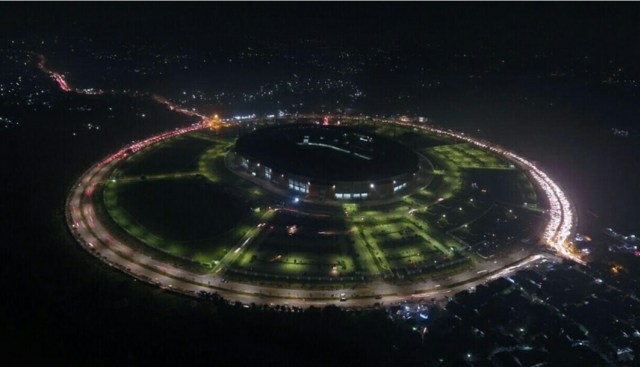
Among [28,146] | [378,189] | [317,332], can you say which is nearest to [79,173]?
[28,146]

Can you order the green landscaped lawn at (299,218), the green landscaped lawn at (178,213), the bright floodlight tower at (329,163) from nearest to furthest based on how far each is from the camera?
the green landscaped lawn at (299,218), the green landscaped lawn at (178,213), the bright floodlight tower at (329,163)

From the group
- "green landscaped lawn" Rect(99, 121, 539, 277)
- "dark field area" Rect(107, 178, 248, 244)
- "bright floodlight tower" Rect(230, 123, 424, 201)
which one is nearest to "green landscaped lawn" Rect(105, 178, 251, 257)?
"dark field area" Rect(107, 178, 248, 244)

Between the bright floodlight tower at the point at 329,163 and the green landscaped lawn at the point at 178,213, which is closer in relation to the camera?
the green landscaped lawn at the point at 178,213

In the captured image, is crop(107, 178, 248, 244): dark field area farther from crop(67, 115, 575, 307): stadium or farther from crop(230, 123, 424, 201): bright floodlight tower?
crop(230, 123, 424, 201): bright floodlight tower

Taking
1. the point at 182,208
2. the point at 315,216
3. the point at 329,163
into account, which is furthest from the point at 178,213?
the point at 329,163

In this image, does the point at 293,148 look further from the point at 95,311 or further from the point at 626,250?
the point at 626,250

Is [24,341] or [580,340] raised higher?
[24,341]

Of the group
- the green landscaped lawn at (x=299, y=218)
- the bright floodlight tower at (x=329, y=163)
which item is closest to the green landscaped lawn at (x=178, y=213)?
the green landscaped lawn at (x=299, y=218)

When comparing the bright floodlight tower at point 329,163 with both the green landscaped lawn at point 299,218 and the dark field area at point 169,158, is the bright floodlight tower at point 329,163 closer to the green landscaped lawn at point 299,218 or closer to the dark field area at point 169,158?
the green landscaped lawn at point 299,218

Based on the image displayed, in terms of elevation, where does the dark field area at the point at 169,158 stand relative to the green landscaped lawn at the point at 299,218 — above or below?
above
